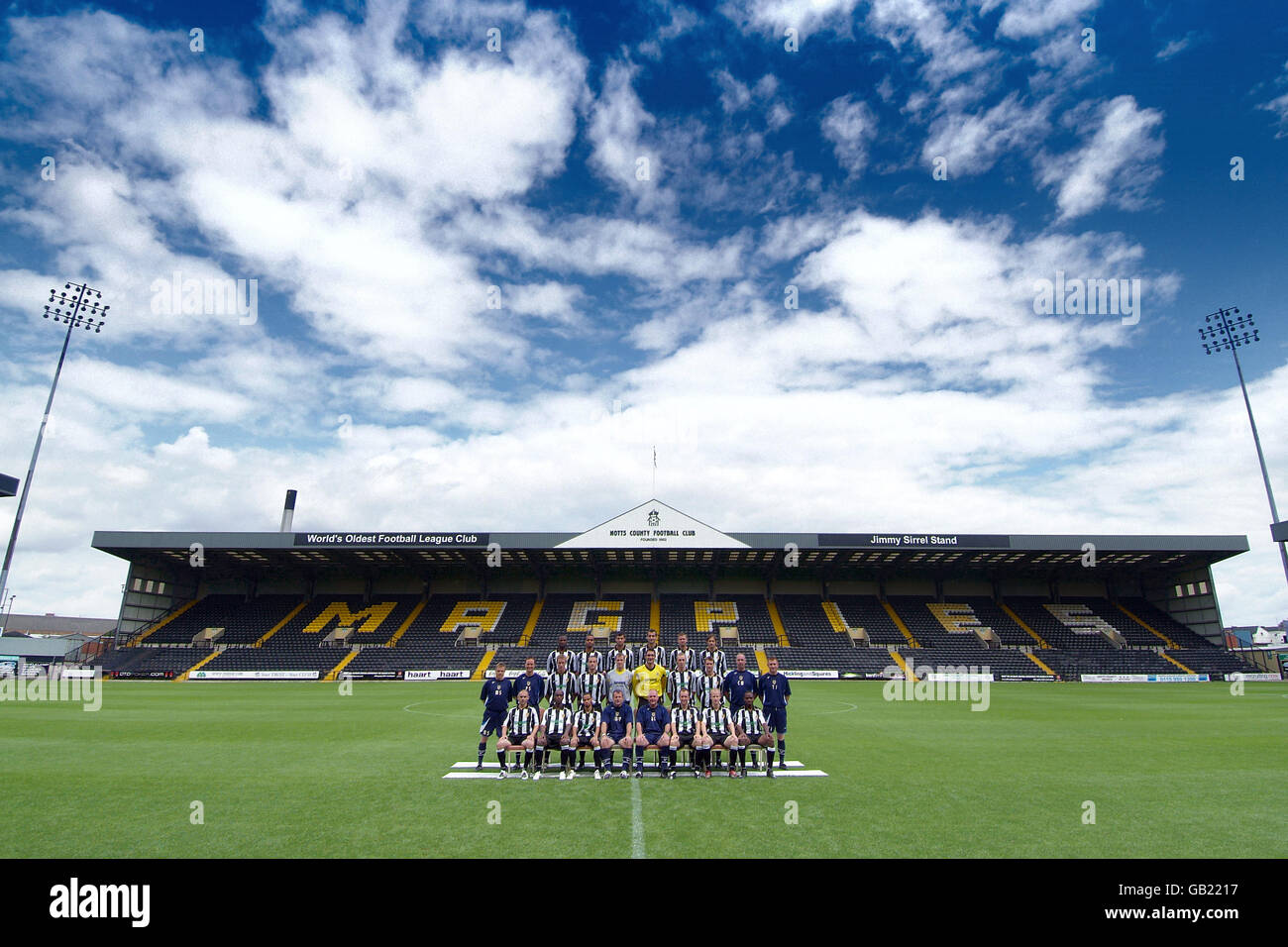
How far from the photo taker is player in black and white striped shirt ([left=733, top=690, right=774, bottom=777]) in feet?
33.4

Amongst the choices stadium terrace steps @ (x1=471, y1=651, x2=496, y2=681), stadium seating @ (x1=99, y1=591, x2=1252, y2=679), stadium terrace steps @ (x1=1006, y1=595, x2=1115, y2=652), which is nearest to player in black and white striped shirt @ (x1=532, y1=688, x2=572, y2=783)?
stadium terrace steps @ (x1=471, y1=651, x2=496, y2=681)

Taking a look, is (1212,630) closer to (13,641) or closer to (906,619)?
(906,619)

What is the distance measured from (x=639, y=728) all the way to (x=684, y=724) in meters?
0.74

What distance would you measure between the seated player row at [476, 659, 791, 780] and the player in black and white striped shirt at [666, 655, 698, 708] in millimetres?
395

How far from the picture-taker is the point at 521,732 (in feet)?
33.8

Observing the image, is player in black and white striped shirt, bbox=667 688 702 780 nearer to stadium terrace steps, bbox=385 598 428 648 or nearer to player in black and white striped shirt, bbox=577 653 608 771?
player in black and white striped shirt, bbox=577 653 608 771

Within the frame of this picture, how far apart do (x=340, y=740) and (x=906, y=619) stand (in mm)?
40047

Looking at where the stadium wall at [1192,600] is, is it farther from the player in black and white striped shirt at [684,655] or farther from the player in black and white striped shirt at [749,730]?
the player in black and white striped shirt at [749,730]

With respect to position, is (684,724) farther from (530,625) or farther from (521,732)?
(530,625)

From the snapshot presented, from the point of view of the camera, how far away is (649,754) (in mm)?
12172

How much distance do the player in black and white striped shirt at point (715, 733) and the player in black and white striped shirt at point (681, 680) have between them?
68cm

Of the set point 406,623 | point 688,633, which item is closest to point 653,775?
point 688,633
